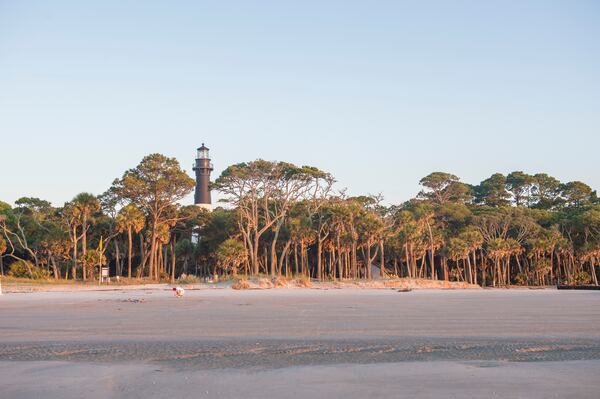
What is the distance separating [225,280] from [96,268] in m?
19.1

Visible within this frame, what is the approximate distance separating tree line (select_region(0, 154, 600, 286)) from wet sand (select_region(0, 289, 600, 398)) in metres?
34.0

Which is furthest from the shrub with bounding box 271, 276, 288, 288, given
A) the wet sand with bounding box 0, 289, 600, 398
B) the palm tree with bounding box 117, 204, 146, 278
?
the wet sand with bounding box 0, 289, 600, 398

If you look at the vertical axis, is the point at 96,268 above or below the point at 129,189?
below

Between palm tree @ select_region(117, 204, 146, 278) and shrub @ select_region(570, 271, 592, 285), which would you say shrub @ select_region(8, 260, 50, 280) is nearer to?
palm tree @ select_region(117, 204, 146, 278)

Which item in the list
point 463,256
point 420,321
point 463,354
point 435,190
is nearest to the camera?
point 463,354

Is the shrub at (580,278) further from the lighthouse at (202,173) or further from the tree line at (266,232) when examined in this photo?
the lighthouse at (202,173)

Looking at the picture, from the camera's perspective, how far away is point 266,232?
61.4 meters

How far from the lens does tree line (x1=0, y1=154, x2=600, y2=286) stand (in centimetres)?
5225

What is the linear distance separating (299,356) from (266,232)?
52.9 meters

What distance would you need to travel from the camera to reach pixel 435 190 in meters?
80.4

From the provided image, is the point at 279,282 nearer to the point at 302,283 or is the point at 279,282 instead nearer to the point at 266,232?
the point at 302,283

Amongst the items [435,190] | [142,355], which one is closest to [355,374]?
[142,355]

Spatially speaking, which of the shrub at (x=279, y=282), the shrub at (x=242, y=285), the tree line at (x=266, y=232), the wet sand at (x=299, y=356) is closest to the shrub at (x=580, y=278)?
the tree line at (x=266, y=232)

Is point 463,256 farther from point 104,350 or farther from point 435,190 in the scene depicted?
point 104,350
